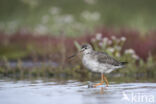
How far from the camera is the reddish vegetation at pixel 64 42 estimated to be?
17859mm

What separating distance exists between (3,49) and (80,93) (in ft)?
42.5

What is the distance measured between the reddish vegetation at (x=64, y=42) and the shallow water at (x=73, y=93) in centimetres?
359

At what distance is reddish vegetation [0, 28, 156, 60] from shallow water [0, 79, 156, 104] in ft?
11.8

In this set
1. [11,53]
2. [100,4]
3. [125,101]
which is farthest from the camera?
[100,4]

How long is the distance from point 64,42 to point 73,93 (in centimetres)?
1058

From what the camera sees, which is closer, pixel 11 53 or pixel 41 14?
pixel 11 53

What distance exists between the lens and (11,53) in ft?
72.5

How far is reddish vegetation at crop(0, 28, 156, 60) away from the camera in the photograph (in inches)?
703

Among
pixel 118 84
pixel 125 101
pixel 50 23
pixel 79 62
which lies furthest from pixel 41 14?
pixel 125 101

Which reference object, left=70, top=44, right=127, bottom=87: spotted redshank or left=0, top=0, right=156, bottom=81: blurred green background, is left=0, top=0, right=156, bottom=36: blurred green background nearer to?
left=0, top=0, right=156, bottom=81: blurred green background

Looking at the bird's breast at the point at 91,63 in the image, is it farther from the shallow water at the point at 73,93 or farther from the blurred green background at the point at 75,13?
the blurred green background at the point at 75,13

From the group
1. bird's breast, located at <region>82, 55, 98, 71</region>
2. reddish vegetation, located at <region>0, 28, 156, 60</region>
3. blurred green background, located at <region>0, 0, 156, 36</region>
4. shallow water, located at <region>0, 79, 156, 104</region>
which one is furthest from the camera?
blurred green background, located at <region>0, 0, 156, 36</region>

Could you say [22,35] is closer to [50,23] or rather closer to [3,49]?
[3,49]

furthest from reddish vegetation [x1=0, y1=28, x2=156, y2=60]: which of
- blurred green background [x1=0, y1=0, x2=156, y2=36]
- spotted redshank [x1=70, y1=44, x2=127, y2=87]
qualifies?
spotted redshank [x1=70, y1=44, x2=127, y2=87]
